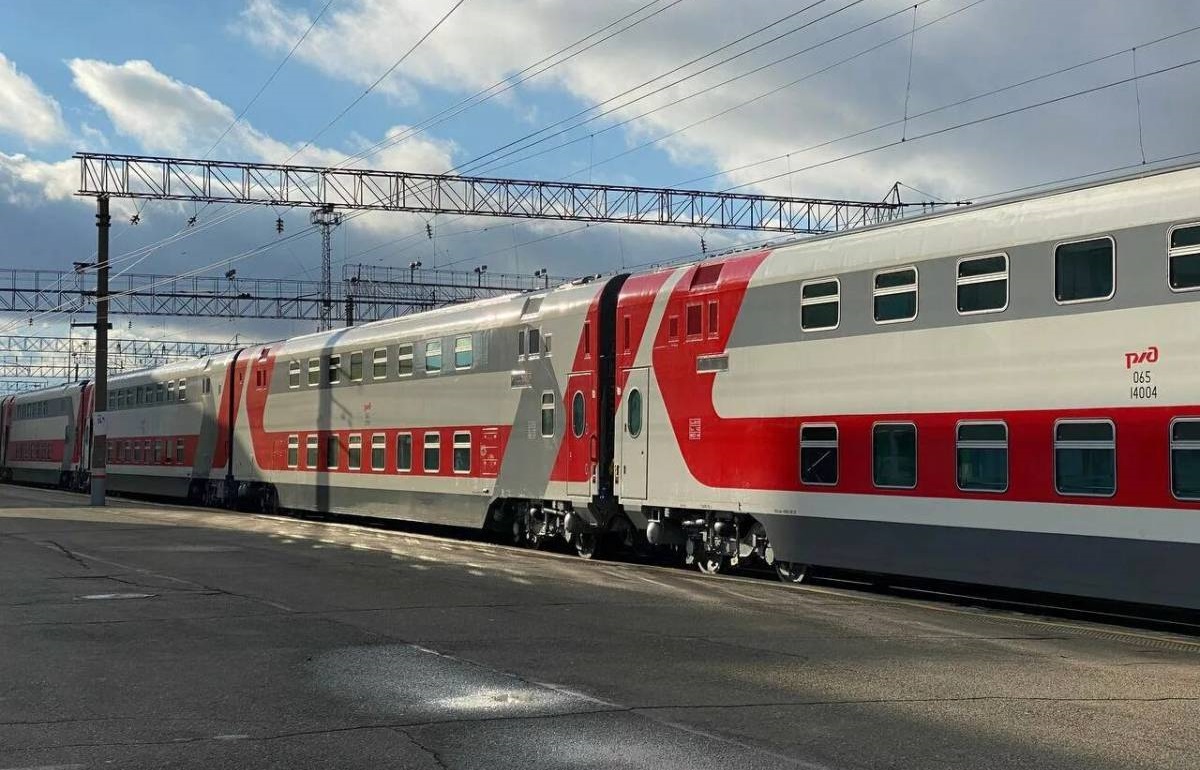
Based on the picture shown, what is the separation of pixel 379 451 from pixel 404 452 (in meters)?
1.40

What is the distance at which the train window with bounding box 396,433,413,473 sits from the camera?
2788cm

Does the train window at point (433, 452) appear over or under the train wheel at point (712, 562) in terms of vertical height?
over

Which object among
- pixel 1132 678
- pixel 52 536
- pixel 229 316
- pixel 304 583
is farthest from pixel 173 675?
pixel 229 316

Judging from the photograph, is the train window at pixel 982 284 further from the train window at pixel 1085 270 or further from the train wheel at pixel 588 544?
the train wheel at pixel 588 544

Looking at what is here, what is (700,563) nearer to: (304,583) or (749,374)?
(749,374)

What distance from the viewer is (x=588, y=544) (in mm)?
22203

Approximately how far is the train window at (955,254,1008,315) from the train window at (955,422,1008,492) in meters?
1.36

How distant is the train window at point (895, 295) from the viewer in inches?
608

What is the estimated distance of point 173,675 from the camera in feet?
33.8

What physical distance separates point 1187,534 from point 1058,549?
4.84 ft

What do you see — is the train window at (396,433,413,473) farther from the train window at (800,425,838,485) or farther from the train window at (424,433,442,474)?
the train window at (800,425,838,485)

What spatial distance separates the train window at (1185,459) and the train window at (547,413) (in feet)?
39.1

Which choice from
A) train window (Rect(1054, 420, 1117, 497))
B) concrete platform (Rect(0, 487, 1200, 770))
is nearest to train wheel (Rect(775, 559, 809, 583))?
concrete platform (Rect(0, 487, 1200, 770))

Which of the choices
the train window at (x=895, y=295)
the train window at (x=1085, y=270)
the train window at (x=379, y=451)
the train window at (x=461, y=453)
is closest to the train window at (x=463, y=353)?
the train window at (x=461, y=453)
